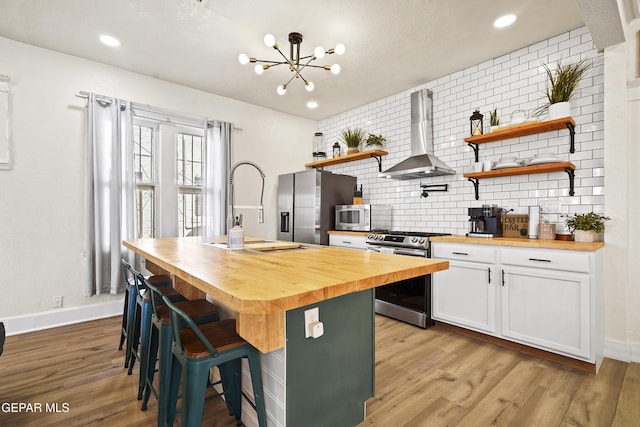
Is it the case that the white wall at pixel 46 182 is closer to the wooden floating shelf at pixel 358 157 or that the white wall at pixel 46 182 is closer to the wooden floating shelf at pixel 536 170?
the wooden floating shelf at pixel 358 157

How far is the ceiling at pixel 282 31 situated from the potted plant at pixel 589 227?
1.74 meters

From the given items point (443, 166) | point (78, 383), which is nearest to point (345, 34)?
point (443, 166)

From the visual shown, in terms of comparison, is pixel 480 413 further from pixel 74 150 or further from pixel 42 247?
pixel 74 150

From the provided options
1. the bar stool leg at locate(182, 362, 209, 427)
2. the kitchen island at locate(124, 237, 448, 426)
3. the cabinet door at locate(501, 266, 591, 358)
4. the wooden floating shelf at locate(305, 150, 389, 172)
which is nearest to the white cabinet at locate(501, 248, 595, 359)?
the cabinet door at locate(501, 266, 591, 358)

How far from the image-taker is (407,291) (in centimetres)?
331

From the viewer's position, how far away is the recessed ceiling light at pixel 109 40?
2.97 metres

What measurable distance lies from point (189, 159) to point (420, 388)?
12.6 ft

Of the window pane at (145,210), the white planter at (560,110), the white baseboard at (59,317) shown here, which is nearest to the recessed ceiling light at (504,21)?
the white planter at (560,110)

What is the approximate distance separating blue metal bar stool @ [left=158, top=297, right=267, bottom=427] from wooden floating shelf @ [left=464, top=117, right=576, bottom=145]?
119 inches

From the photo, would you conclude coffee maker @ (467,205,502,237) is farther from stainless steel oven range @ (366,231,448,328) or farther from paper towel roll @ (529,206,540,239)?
stainless steel oven range @ (366,231,448,328)

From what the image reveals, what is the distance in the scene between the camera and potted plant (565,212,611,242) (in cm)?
247

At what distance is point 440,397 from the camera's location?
193 centimetres

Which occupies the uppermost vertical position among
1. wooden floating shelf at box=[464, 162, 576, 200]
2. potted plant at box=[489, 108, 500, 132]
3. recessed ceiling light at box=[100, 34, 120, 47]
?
recessed ceiling light at box=[100, 34, 120, 47]

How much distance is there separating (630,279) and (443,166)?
1.89 meters
